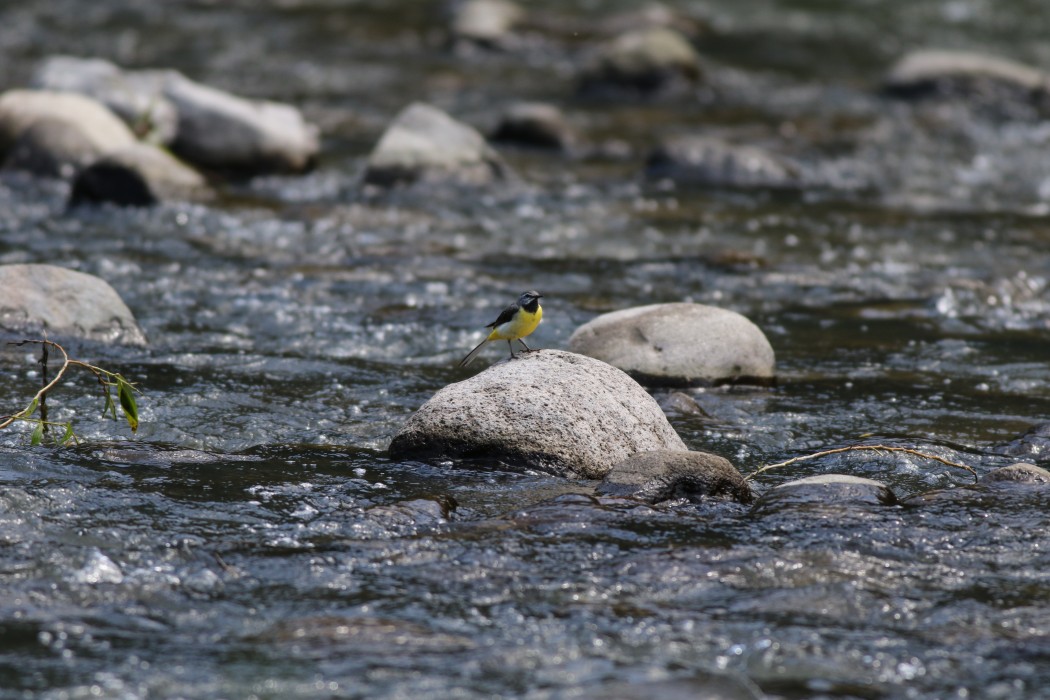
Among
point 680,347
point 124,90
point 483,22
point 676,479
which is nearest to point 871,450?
point 676,479

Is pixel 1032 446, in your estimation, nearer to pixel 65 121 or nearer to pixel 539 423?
pixel 539 423

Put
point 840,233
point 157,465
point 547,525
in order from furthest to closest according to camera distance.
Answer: point 840,233, point 157,465, point 547,525

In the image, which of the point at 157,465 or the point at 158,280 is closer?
the point at 157,465

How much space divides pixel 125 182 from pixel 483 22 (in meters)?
10.2

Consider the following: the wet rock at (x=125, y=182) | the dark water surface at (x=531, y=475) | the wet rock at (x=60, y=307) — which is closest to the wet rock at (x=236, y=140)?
the dark water surface at (x=531, y=475)

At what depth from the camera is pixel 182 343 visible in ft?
28.1

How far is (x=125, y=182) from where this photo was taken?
12.4m

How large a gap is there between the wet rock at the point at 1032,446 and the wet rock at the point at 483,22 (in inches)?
598

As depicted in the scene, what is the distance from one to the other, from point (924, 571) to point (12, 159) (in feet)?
37.4

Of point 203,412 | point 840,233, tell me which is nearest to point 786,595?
point 203,412

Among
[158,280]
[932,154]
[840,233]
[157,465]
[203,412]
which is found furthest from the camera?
[932,154]

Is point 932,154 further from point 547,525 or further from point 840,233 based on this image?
point 547,525

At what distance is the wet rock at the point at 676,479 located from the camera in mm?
5883

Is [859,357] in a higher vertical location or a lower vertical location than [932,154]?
lower
